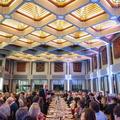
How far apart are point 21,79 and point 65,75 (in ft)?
19.0

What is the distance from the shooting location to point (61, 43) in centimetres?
1720

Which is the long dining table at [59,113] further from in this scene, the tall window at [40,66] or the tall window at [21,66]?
the tall window at [21,66]

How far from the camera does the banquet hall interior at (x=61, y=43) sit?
398 inches

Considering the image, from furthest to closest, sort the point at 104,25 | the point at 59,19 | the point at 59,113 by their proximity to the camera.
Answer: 1. the point at 104,25
2. the point at 59,19
3. the point at 59,113

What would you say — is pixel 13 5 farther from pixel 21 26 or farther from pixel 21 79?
pixel 21 79

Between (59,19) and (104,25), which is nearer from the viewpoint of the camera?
(59,19)

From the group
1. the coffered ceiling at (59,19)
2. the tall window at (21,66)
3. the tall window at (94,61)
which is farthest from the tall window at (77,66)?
the coffered ceiling at (59,19)

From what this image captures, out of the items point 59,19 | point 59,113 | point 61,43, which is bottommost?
point 59,113

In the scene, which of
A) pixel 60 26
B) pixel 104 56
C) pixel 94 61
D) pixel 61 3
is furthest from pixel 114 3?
pixel 94 61

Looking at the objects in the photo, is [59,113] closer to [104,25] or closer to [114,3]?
[114,3]

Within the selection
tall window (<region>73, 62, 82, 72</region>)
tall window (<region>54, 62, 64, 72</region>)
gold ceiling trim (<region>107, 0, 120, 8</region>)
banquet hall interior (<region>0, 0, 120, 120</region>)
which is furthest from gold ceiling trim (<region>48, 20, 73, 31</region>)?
tall window (<region>54, 62, 64, 72</region>)

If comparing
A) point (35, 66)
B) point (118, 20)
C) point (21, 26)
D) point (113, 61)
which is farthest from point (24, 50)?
point (118, 20)

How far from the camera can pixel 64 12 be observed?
10.1 metres

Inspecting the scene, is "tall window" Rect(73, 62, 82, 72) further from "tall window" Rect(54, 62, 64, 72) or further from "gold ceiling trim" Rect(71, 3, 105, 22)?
"gold ceiling trim" Rect(71, 3, 105, 22)
